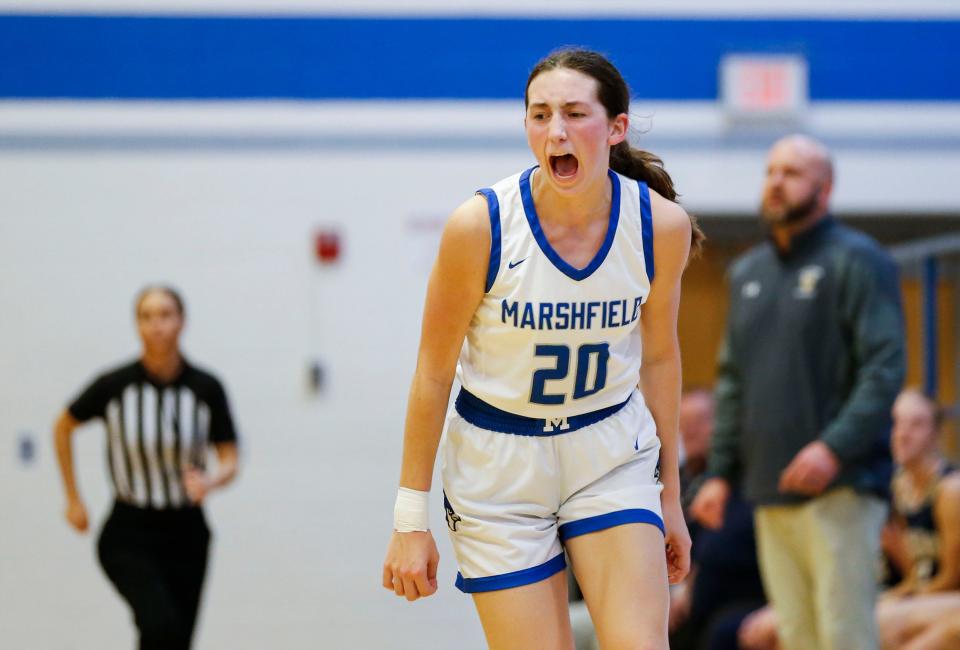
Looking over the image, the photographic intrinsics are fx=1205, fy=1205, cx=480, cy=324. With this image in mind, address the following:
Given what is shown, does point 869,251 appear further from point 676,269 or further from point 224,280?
point 224,280

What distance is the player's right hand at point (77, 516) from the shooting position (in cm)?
466

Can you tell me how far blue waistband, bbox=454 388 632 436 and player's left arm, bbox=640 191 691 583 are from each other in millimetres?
157

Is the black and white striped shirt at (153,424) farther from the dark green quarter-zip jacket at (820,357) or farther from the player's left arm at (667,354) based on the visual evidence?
the player's left arm at (667,354)

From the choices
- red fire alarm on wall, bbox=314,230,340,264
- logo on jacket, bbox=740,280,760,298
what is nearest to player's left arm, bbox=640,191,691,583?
logo on jacket, bbox=740,280,760,298

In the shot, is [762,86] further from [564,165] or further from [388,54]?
[564,165]

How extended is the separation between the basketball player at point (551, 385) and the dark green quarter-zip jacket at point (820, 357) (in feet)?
5.57

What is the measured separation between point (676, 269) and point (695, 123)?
11.1ft

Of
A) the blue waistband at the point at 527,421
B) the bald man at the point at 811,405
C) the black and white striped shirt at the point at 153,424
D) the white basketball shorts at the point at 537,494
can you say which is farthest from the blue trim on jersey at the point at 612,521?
the black and white striped shirt at the point at 153,424

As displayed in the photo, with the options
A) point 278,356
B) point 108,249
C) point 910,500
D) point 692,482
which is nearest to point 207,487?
point 278,356

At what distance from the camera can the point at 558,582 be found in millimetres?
2434

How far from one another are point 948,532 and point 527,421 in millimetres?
2608

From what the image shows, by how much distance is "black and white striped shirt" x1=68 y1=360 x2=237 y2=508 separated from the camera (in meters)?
4.59

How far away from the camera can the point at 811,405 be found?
4090 millimetres

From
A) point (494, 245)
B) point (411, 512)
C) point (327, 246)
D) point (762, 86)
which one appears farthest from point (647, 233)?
point (762, 86)
